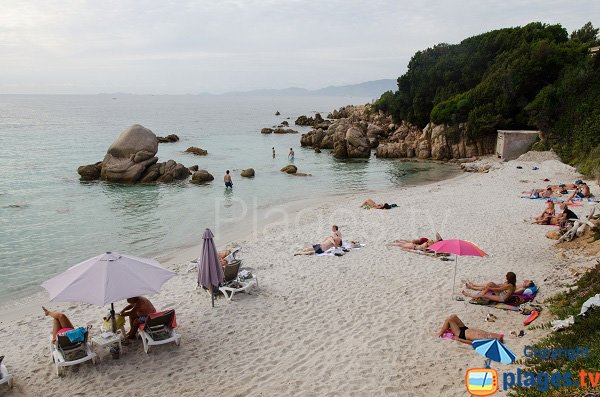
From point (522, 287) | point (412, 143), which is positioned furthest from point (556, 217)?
point (412, 143)

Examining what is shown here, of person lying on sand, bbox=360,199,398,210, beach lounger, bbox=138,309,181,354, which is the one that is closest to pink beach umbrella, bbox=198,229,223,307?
beach lounger, bbox=138,309,181,354

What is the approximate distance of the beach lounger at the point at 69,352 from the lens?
25.8 ft

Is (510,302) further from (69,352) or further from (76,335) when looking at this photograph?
(69,352)

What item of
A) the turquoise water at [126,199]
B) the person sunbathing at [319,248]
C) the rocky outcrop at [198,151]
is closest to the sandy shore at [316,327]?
the person sunbathing at [319,248]

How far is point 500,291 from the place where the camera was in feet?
32.9

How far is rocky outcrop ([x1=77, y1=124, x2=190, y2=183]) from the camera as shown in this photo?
3269cm

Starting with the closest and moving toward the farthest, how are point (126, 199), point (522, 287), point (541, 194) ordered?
point (522, 287) < point (541, 194) < point (126, 199)

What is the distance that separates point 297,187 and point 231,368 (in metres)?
24.6

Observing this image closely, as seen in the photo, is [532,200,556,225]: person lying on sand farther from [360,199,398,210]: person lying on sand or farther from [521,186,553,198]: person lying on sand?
[360,199,398,210]: person lying on sand

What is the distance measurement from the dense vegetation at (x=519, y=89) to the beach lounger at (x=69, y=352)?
3000 cm

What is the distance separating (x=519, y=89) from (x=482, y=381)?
4113 cm

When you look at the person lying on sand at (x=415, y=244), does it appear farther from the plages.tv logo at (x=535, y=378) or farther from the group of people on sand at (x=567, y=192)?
the group of people on sand at (x=567, y=192)

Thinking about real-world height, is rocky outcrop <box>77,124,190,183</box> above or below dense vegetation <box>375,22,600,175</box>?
below

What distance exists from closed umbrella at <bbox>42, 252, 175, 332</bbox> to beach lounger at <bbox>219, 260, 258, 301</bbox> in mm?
2745
